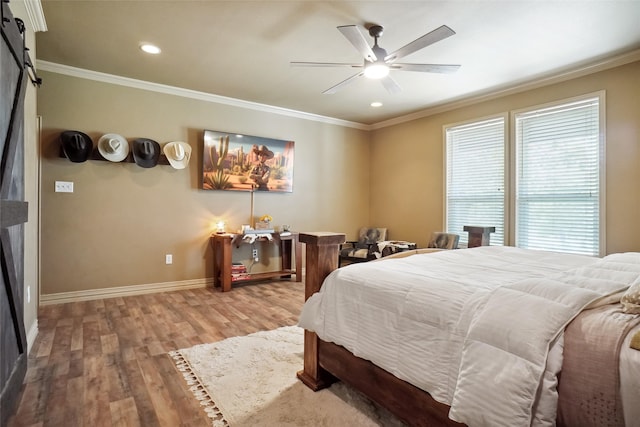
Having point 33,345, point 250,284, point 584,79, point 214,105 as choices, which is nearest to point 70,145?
point 214,105

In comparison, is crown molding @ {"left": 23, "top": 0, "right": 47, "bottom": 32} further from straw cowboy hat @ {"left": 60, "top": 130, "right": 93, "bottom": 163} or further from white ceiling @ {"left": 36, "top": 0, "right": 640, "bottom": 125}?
straw cowboy hat @ {"left": 60, "top": 130, "right": 93, "bottom": 163}

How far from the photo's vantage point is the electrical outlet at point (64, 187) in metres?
3.55

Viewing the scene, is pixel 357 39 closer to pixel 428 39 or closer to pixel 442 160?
pixel 428 39

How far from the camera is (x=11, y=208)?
1.73 meters

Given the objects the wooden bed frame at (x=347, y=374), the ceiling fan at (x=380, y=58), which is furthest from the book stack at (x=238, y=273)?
the ceiling fan at (x=380, y=58)

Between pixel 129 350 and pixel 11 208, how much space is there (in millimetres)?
1271

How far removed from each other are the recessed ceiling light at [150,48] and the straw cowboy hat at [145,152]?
1.09 metres

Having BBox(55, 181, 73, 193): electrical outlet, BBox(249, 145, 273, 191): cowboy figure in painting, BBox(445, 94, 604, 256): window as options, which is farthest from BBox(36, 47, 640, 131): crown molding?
BBox(55, 181, 73, 193): electrical outlet

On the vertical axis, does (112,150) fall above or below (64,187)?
above

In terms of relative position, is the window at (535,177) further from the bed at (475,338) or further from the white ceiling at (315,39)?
the bed at (475,338)

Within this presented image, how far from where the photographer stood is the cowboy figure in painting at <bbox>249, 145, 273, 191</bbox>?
4745 mm

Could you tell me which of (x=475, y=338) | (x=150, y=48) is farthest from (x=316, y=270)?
(x=150, y=48)

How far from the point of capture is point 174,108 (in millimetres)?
4219

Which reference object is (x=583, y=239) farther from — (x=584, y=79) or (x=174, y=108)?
(x=174, y=108)
